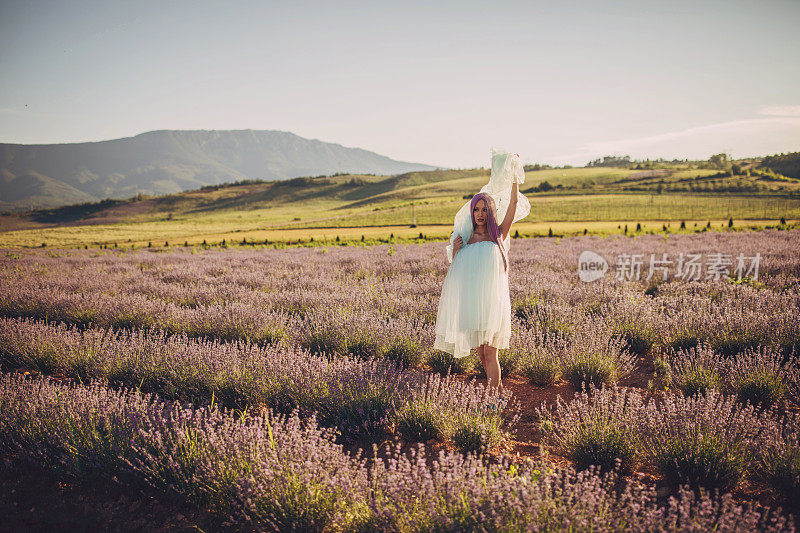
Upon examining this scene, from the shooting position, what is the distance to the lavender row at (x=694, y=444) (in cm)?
240

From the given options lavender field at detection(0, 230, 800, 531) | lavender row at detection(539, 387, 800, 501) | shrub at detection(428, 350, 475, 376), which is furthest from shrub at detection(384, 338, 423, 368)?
lavender row at detection(539, 387, 800, 501)

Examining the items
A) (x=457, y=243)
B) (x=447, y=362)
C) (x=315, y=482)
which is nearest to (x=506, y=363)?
(x=447, y=362)

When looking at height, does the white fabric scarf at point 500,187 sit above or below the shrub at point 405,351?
above

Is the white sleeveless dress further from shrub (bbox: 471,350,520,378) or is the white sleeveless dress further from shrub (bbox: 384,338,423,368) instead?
shrub (bbox: 471,350,520,378)

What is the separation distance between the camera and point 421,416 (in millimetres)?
3113

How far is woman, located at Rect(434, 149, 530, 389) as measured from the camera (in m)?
3.52

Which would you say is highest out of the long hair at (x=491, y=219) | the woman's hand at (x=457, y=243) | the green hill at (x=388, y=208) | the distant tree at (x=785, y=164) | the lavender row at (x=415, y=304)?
the distant tree at (x=785, y=164)

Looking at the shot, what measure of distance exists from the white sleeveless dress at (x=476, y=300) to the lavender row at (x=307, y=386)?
41cm

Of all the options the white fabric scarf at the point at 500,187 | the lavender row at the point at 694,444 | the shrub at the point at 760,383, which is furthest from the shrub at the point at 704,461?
the white fabric scarf at the point at 500,187

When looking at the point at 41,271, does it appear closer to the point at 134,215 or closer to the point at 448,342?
the point at 448,342

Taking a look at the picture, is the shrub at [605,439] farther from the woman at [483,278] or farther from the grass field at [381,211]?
the grass field at [381,211]

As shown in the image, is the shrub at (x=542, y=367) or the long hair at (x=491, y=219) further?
the shrub at (x=542, y=367)

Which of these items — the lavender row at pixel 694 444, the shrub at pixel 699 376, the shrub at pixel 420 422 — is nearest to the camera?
the lavender row at pixel 694 444

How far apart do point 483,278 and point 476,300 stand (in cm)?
20
